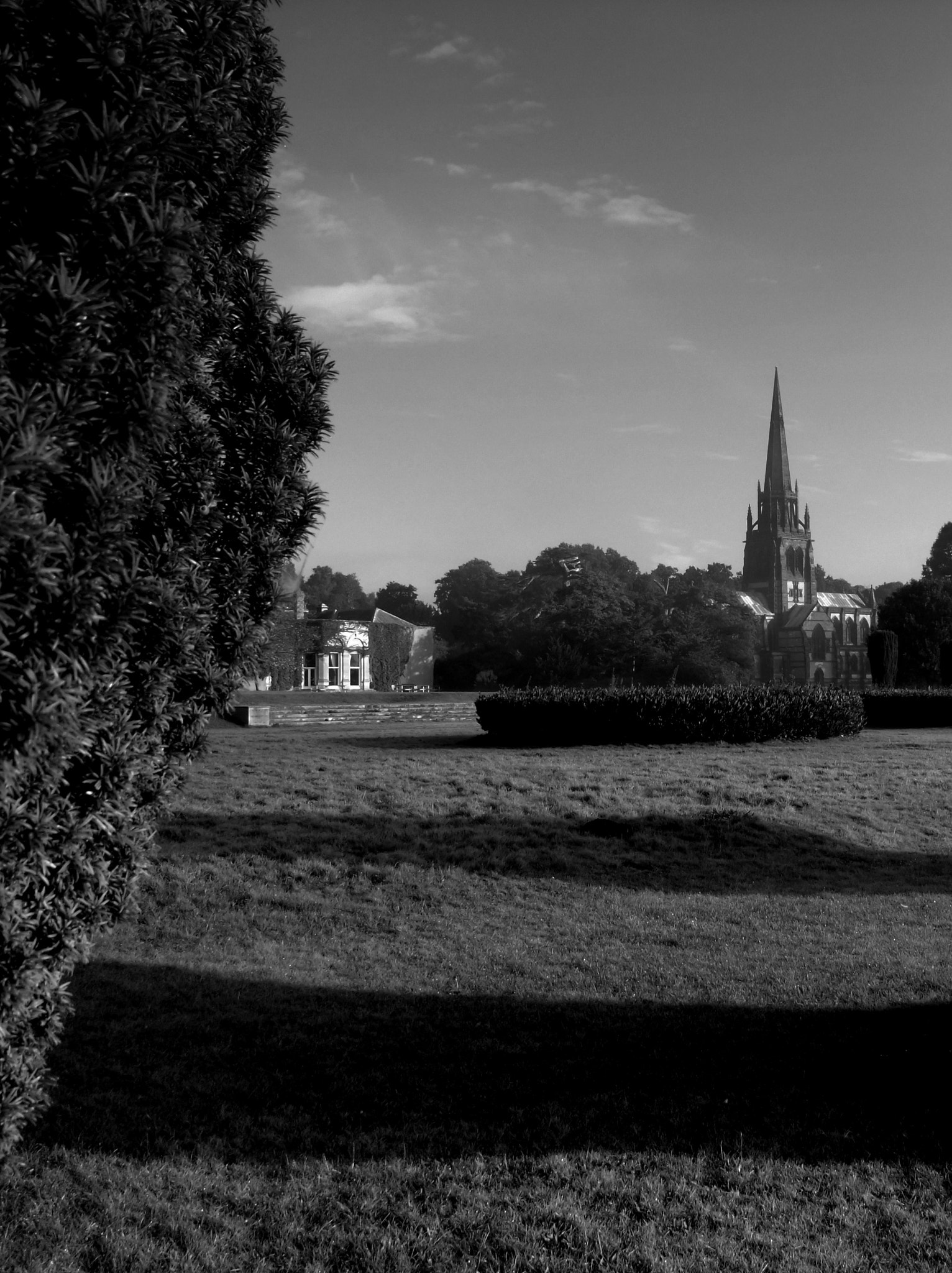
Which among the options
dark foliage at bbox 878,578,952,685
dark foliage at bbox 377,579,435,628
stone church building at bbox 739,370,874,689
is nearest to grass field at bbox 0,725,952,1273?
dark foliage at bbox 878,578,952,685

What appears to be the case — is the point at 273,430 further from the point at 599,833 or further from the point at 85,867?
the point at 599,833

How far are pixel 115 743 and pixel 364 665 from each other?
54027 millimetres

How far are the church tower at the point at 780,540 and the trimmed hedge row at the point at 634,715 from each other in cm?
8318

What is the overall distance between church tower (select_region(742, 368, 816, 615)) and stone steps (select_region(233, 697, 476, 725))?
76209 mm

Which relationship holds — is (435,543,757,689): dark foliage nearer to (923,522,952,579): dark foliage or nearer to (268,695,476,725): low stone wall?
(268,695,476,725): low stone wall

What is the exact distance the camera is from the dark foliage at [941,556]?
326 feet

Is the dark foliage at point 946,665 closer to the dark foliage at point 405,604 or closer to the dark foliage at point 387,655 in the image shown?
the dark foliage at point 387,655

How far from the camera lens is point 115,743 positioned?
11.2 ft

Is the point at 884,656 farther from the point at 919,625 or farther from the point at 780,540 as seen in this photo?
the point at 780,540

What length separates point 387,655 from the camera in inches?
2290

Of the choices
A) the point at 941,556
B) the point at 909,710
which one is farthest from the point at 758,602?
the point at 909,710

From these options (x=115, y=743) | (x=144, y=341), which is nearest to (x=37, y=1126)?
(x=115, y=743)

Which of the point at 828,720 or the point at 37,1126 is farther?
the point at 828,720

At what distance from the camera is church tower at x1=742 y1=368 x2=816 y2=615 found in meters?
103
